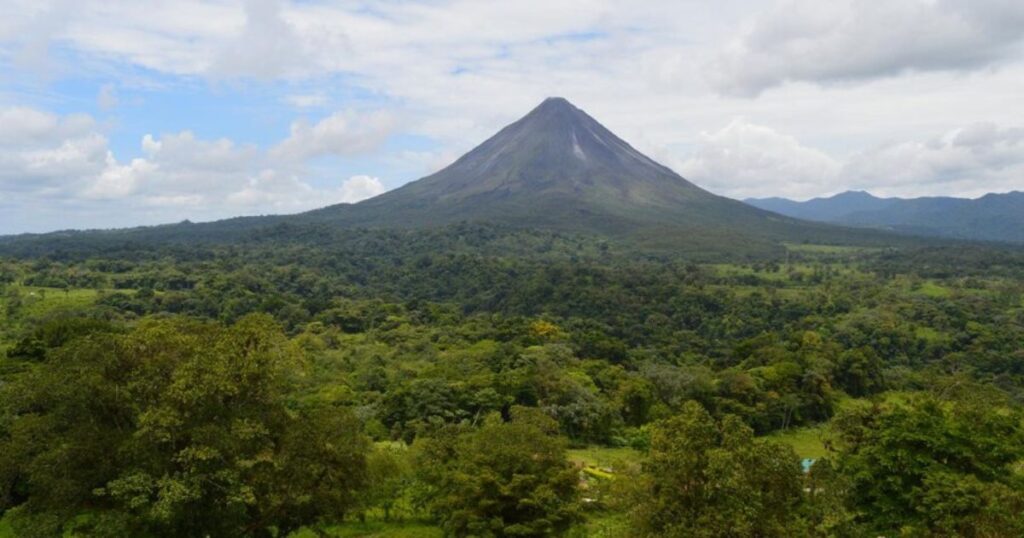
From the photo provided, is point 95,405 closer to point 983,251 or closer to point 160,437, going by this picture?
point 160,437

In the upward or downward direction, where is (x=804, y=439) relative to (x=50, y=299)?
downward

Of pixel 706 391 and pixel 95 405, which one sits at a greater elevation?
pixel 95 405

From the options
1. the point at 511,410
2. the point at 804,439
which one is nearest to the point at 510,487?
the point at 511,410

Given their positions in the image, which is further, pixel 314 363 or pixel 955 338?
pixel 955 338

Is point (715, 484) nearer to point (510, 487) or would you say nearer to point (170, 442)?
point (510, 487)

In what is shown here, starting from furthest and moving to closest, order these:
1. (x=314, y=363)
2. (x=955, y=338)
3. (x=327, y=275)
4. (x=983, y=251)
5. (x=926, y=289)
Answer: (x=983, y=251) < (x=327, y=275) < (x=926, y=289) < (x=955, y=338) < (x=314, y=363)

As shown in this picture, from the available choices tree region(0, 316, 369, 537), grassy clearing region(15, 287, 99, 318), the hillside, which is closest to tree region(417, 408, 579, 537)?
tree region(0, 316, 369, 537)

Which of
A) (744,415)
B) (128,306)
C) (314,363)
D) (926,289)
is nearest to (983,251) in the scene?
(926,289)
